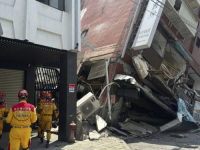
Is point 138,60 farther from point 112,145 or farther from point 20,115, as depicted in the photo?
point 20,115

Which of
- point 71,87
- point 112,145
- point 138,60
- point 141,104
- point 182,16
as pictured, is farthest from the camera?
point 141,104

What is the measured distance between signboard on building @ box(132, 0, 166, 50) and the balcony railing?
103 centimetres

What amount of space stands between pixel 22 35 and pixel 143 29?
740 cm

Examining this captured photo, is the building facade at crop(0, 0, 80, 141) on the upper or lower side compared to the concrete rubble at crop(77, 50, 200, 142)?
upper

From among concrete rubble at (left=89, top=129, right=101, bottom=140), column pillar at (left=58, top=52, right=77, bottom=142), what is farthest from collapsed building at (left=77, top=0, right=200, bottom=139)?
column pillar at (left=58, top=52, right=77, bottom=142)

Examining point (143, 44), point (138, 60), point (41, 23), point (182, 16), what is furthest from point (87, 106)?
point (182, 16)

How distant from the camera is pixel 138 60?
1175 centimetres

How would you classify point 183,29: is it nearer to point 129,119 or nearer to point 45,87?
point 129,119

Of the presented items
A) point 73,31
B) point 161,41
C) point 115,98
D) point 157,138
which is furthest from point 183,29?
point 73,31

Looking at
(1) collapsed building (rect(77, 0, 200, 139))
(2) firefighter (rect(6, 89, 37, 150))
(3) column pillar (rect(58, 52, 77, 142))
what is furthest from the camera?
(1) collapsed building (rect(77, 0, 200, 139))

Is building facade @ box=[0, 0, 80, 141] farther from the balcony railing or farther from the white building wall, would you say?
the balcony railing

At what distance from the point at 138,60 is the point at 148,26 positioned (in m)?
2.07

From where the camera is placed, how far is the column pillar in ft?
24.8

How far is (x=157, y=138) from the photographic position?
9.66 m
